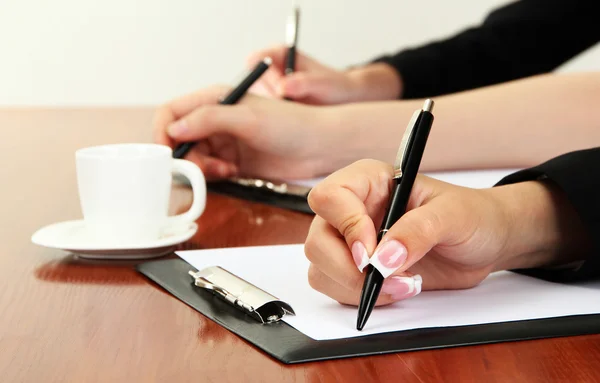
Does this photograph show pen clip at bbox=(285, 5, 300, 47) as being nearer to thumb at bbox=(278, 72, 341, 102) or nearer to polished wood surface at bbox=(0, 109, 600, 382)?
thumb at bbox=(278, 72, 341, 102)

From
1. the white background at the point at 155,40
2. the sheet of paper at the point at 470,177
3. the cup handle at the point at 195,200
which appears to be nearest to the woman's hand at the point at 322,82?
the sheet of paper at the point at 470,177

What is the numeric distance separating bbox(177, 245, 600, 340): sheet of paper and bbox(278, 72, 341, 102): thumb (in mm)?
676

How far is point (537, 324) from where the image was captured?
1.76 feet

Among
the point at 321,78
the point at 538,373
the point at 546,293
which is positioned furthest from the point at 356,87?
the point at 538,373

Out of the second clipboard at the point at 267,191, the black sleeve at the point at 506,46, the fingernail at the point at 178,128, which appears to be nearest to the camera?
the second clipboard at the point at 267,191

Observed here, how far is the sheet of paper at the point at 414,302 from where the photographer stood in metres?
0.53

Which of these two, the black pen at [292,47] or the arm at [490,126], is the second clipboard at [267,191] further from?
the black pen at [292,47]

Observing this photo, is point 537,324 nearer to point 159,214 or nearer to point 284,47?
point 159,214

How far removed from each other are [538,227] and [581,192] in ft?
0.14

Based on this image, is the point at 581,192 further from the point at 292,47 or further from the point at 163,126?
the point at 292,47

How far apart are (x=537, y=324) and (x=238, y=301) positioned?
20 cm

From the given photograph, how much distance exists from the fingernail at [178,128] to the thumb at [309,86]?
0.33 metres

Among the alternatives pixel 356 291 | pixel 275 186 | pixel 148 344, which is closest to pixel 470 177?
pixel 275 186

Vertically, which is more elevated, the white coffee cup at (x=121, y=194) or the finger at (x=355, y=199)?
the finger at (x=355, y=199)
